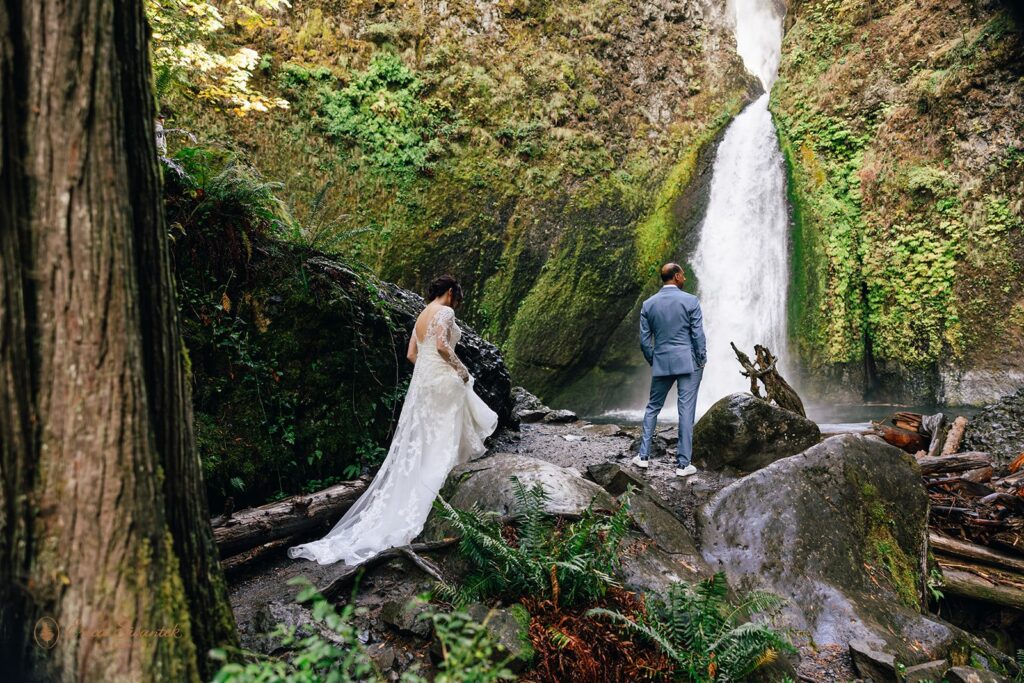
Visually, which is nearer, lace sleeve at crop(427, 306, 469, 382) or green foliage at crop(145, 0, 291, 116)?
lace sleeve at crop(427, 306, 469, 382)

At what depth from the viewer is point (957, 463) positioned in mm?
6457

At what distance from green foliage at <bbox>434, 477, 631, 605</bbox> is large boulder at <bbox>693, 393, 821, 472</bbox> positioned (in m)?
3.40

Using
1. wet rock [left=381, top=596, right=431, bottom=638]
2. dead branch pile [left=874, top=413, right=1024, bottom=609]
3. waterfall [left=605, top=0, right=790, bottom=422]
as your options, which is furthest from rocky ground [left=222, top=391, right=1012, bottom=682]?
waterfall [left=605, top=0, right=790, bottom=422]

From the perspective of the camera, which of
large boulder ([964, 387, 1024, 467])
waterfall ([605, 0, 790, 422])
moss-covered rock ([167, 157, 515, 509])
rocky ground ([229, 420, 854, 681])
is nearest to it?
rocky ground ([229, 420, 854, 681])

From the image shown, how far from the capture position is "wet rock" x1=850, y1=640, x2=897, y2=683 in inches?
135

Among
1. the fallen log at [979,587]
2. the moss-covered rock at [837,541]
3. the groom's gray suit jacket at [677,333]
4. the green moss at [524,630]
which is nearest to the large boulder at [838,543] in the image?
the moss-covered rock at [837,541]

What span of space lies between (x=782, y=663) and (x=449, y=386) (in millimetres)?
3219

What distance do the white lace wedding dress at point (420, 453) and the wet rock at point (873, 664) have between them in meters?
2.96

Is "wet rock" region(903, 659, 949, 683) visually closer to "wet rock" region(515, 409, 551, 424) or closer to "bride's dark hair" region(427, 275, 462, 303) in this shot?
"bride's dark hair" region(427, 275, 462, 303)

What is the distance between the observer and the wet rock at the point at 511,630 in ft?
8.78

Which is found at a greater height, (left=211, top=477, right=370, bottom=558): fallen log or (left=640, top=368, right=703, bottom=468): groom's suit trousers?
(left=640, top=368, right=703, bottom=468): groom's suit trousers

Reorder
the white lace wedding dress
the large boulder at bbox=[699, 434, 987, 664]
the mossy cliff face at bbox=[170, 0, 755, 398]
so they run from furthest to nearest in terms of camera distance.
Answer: the mossy cliff face at bbox=[170, 0, 755, 398]
the white lace wedding dress
the large boulder at bbox=[699, 434, 987, 664]

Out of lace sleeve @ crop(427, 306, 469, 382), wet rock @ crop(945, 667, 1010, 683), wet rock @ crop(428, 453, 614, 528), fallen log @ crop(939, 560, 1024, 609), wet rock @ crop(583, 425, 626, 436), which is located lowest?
fallen log @ crop(939, 560, 1024, 609)

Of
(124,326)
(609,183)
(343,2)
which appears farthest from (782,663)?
(343,2)
